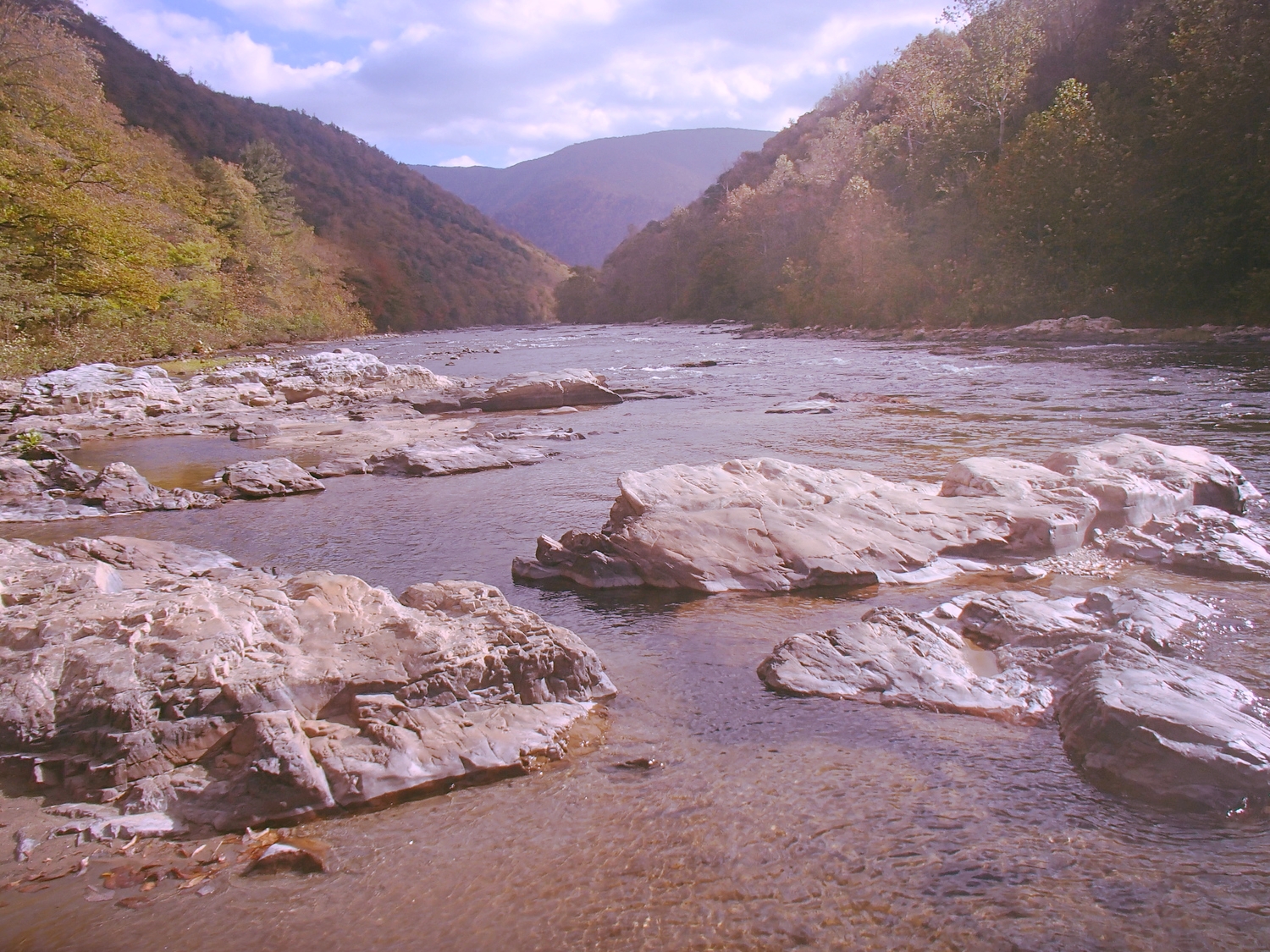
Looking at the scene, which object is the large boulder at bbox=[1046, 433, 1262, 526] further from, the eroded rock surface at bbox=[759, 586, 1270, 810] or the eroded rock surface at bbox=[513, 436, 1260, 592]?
the eroded rock surface at bbox=[759, 586, 1270, 810]

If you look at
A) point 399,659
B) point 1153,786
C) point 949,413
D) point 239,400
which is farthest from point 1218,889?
point 239,400

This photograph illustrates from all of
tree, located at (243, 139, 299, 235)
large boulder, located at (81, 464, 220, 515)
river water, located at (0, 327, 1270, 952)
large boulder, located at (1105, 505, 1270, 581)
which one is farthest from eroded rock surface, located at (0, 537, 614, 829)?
tree, located at (243, 139, 299, 235)

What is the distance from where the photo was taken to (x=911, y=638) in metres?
3.58

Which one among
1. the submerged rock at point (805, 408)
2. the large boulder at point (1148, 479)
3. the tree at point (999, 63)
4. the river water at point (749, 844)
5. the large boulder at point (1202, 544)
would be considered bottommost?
the river water at point (749, 844)

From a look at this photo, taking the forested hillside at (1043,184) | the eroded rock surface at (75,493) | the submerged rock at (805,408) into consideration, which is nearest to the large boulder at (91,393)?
the eroded rock surface at (75,493)

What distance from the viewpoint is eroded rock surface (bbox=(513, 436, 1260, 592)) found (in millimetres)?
4762

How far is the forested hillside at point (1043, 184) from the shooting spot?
23859 mm

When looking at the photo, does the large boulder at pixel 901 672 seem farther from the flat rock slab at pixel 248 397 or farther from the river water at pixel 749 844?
the flat rock slab at pixel 248 397

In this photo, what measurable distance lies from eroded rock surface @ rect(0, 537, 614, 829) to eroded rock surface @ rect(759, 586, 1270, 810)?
1.21 m

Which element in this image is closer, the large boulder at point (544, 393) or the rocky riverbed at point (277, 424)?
the rocky riverbed at point (277, 424)

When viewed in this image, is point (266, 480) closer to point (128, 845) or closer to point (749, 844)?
point (128, 845)

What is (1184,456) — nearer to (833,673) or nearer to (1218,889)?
(833,673)

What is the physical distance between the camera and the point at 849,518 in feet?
17.3

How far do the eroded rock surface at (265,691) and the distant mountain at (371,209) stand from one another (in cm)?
7219
